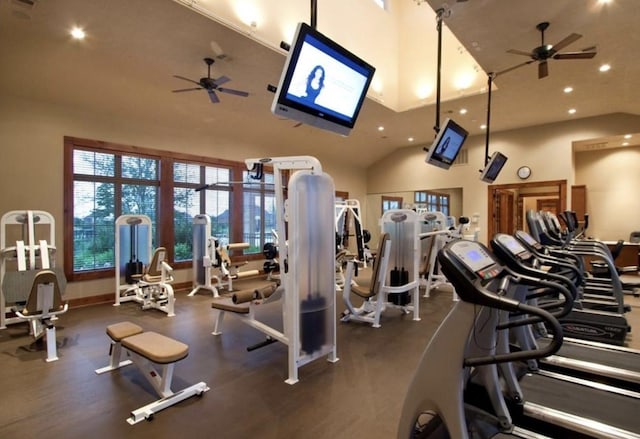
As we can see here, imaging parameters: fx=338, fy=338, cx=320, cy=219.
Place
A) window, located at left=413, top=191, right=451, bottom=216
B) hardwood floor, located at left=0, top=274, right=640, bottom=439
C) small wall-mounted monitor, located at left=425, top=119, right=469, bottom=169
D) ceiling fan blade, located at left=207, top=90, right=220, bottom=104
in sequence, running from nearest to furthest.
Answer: hardwood floor, located at left=0, top=274, right=640, bottom=439 → small wall-mounted monitor, located at left=425, top=119, right=469, bottom=169 → ceiling fan blade, located at left=207, top=90, right=220, bottom=104 → window, located at left=413, top=191, right=451, bottom=216

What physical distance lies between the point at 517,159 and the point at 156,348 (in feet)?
30.9

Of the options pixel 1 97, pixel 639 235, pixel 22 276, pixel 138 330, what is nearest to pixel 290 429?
pixel 138 330

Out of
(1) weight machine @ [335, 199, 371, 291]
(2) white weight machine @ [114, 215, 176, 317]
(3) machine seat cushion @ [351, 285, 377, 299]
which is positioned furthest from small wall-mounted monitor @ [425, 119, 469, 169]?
(2) white weight machine @ [114, 215, 176, 317]

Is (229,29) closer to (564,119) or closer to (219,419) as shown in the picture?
(219,419)

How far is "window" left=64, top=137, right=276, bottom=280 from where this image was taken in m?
5.73

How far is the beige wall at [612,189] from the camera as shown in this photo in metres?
8.55

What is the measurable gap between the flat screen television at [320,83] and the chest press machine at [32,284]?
3.31m

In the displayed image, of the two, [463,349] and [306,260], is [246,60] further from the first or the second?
[463,349]

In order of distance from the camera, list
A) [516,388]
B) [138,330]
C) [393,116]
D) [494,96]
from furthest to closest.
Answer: [393,116] → [494,96] → [138,330] → [516,388]

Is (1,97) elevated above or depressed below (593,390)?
above

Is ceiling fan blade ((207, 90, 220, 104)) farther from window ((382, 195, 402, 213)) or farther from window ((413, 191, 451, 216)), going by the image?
window ((382, 195, 402, 213))

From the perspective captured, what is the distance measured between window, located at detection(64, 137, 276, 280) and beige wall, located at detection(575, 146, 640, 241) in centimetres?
872

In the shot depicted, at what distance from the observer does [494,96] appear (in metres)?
6.63

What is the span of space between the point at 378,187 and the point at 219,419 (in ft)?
32.8
